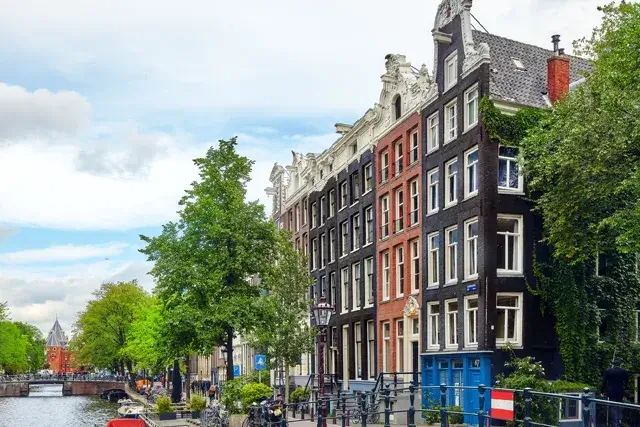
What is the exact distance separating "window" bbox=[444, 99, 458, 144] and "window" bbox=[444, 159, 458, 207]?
111 cm

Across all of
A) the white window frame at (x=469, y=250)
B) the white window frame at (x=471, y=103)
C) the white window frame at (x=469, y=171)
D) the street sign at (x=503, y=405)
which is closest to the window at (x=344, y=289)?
the white window frame at (x=469, y=250)

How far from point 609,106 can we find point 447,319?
1396 cm

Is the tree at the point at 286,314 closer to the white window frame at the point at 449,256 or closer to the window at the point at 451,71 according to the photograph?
the white window frame at the point at 449,256

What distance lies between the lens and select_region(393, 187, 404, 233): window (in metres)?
44.7

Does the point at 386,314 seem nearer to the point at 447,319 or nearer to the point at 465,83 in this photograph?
the point at 447,319

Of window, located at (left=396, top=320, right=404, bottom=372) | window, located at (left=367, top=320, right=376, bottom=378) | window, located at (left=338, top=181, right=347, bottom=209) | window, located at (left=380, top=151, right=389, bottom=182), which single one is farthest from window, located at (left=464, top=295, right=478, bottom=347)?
window, located at (left=338, top=181, right=347, bottom=209)

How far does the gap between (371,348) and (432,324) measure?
8.66m

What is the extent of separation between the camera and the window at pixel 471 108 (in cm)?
3700

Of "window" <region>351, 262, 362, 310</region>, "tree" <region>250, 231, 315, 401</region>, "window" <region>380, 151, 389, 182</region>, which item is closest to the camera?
"tree" <region>250, 231, 315, 401</region>

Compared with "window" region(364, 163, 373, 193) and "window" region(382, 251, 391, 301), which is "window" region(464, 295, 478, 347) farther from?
"window" region(364, 163, 373, 193)

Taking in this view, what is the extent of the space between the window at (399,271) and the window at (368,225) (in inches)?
143

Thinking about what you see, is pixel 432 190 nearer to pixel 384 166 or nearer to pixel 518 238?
pixel 518 238

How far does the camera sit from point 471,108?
123 feet

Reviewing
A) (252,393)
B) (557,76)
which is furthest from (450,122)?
(252,393)
